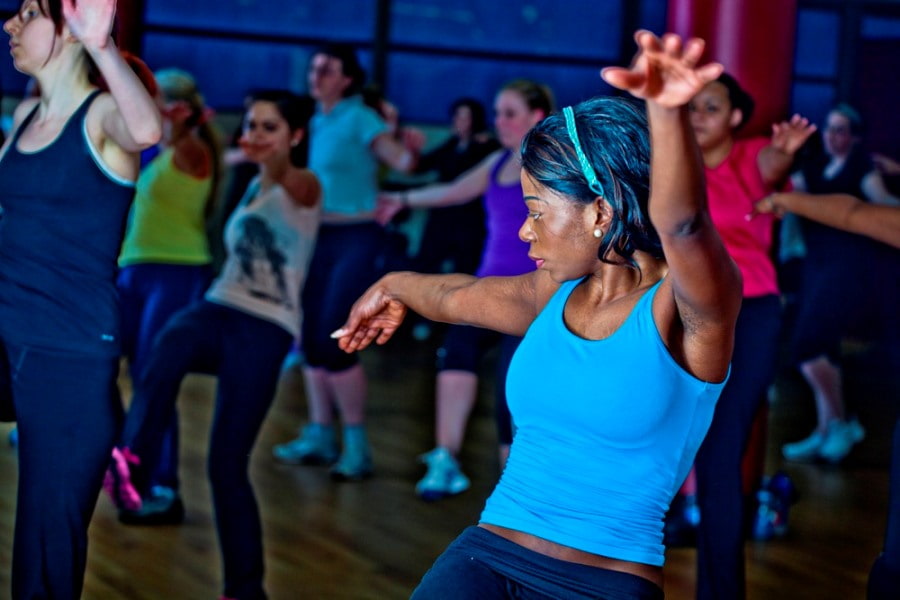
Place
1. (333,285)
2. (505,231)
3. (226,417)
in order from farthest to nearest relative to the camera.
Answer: (333,285), (505,231), (226,417)

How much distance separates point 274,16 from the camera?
29.6 feet

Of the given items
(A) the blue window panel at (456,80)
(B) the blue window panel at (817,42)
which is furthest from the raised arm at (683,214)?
(B) the blue window panel at (817,42)

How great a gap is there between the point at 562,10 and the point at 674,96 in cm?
850

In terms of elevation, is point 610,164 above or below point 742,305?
above

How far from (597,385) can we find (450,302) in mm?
460

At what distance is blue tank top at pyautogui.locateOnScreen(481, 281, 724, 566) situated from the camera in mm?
1659

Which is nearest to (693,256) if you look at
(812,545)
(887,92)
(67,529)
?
(67,529)

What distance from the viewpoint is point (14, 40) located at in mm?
2455

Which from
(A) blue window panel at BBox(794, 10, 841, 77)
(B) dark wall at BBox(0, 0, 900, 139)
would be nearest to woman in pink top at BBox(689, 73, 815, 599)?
(B) dark wall at BBox(0, 0, 900, 139)

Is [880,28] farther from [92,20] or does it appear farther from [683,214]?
[683,214]

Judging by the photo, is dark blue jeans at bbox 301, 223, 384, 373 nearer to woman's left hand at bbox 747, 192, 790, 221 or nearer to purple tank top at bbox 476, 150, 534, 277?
purple tank top at bbox 476, 150, 534, 277

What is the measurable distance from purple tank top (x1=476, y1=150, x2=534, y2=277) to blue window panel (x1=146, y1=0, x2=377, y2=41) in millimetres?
5364

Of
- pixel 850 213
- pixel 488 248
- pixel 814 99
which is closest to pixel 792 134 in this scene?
pixel 850 213

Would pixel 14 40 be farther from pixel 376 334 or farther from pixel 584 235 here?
pixel 584 235
